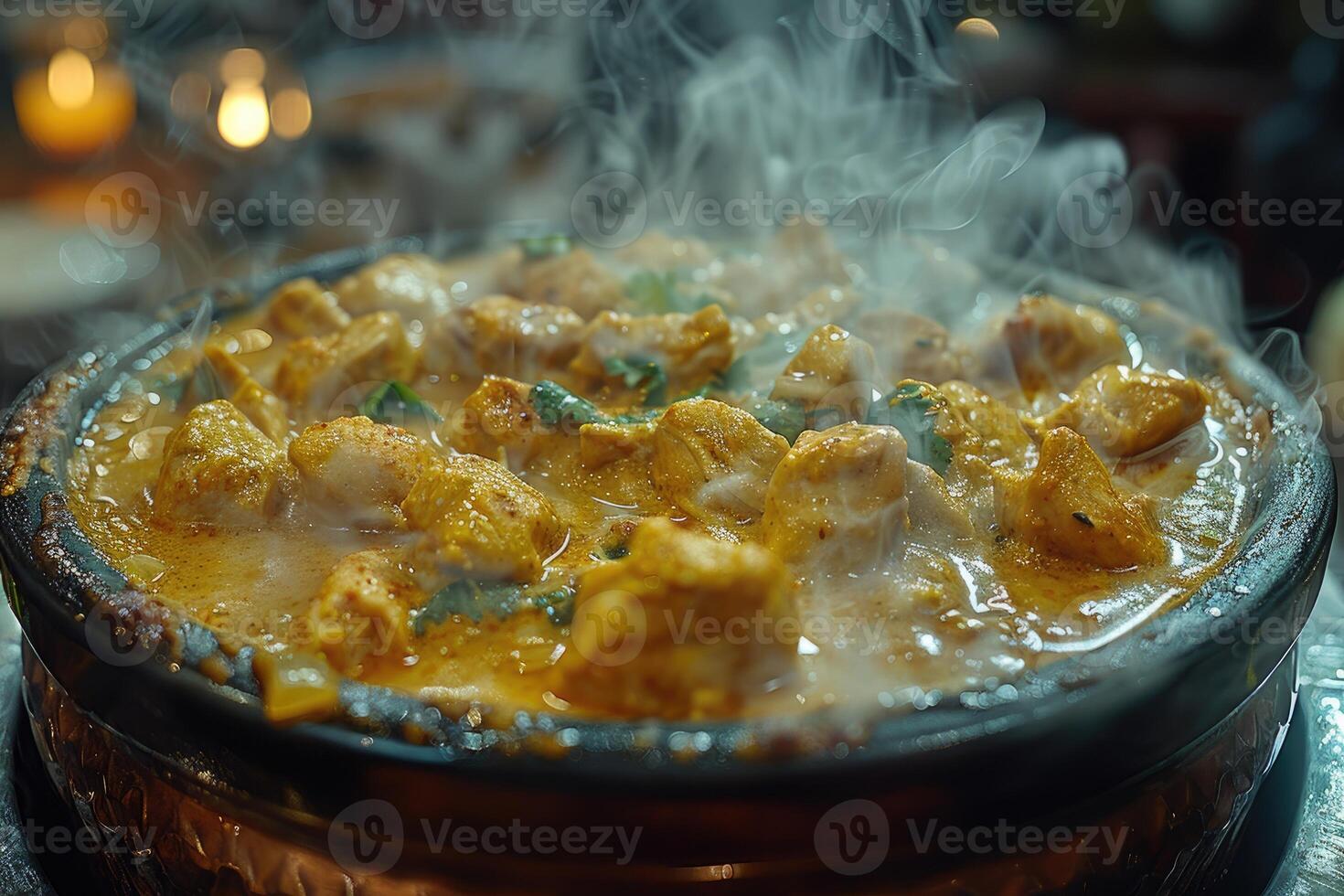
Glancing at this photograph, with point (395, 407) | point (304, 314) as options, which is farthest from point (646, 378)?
point (304, 314)

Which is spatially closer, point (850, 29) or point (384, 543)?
point (384, 543)

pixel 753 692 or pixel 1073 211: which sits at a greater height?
pixel 753 692

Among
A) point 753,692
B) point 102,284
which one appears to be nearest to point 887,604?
point 753,692

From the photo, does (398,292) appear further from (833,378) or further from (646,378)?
(833,378)

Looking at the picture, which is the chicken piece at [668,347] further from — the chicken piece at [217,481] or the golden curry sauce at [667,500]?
the chicken piece at [217,481]

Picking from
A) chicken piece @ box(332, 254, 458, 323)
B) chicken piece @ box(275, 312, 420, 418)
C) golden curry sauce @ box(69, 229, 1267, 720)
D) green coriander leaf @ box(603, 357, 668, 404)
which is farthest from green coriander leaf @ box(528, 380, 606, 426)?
chicken piece @ box(332, 254, 458, 323)

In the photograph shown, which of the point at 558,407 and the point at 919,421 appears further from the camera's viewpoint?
the point at 558,407

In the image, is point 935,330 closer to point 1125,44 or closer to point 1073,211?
point 1073,211

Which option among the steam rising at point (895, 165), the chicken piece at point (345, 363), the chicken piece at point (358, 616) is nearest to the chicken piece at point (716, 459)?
the chicken piece at point (358, 616)
